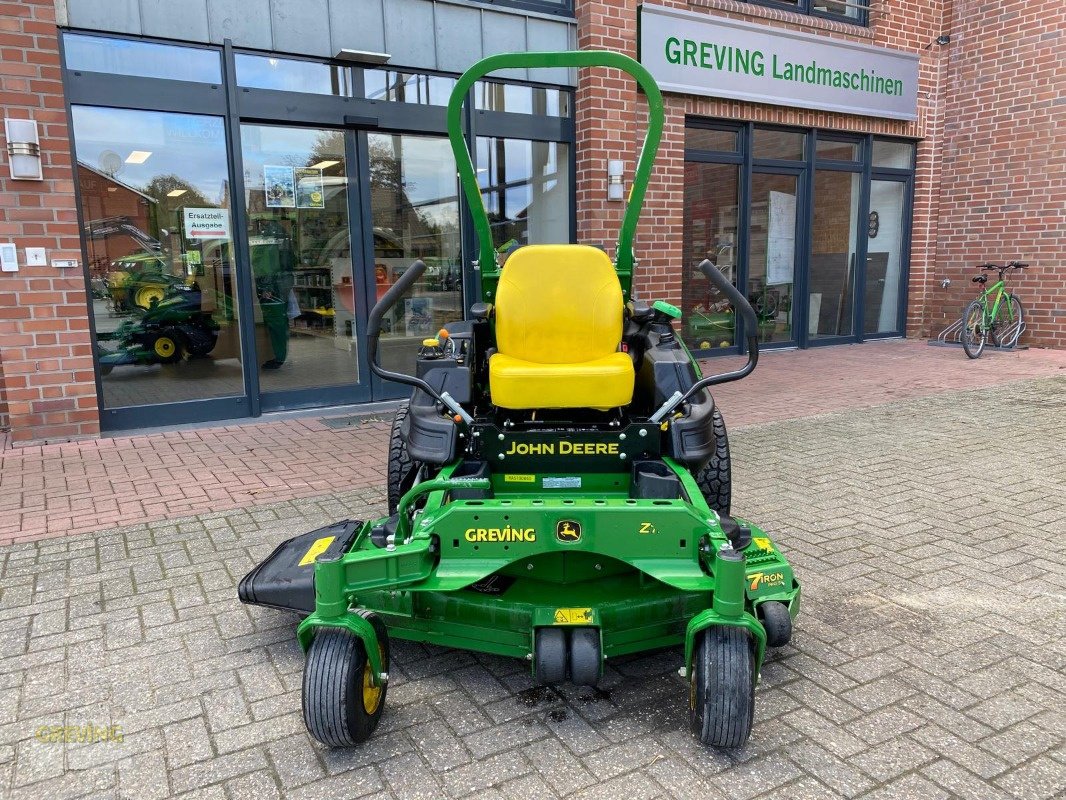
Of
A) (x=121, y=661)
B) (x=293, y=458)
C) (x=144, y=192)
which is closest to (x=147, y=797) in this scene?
(x=121, y=661)

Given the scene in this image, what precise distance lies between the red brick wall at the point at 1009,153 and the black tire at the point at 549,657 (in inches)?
398

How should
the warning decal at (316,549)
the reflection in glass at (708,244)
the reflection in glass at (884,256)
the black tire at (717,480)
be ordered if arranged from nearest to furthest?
the warning decal at (316,549)
the black tire at (717,480)
the reflection in glass at (708,244)
the reflection in glass at (884,256)

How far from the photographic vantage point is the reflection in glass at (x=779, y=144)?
9.19 metres

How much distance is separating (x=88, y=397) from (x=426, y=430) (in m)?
3.91

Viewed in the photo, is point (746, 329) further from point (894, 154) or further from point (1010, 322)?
point (894, 154)

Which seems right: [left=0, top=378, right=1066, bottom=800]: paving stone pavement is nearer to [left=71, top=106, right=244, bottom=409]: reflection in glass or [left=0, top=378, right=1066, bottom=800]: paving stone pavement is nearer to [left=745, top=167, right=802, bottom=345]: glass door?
[left=71, top=106, right=244, bottom=409]: reflection in glass

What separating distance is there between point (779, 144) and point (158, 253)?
6.99 meters

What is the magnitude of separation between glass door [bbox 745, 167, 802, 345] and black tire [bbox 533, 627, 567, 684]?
779 centimetres

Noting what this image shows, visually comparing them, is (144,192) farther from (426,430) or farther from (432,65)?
(426,430)

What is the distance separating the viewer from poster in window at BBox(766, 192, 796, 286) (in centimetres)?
952

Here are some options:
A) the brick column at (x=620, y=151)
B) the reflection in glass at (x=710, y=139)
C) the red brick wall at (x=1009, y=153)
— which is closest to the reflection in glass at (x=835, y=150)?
the reflection in glass at (x=710, y=139)

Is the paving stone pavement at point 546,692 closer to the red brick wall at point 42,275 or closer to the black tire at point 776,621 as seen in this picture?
the black tire at point 776,621

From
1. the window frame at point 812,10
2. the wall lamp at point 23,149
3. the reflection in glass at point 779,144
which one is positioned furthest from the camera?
the reflection in glass at point 779,144

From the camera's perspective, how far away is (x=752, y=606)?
252 centimetres
